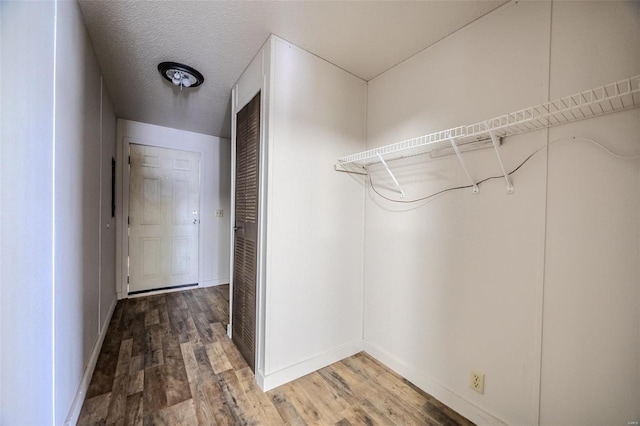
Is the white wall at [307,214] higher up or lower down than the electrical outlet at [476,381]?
higher up

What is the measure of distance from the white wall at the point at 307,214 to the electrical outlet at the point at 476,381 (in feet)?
2.81

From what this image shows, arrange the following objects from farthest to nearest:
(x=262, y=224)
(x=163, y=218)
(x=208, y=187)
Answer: (x=208, y=187), (x=163, y=218), (x=262, y=224)

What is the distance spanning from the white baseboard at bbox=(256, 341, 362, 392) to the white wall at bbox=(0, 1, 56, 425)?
3.27 feet

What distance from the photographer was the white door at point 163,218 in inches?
131

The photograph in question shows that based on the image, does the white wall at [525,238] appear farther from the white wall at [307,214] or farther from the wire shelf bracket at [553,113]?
Answer: the white wall at [307,214]

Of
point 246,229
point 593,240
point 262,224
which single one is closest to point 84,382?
point 246,229

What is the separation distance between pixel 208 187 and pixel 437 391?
12.1 feet

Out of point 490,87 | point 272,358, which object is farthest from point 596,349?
point 272,358

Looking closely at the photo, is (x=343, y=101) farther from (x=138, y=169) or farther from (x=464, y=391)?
(x=138, y=169)

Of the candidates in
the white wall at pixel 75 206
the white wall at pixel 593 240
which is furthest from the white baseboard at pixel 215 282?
the white wall at pixel 593 240

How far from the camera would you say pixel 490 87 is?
1.35m

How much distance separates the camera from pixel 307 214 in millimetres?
1790

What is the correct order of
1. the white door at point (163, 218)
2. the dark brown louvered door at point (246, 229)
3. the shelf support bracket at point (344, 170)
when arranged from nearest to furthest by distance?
the dark brown louvered door at point (246, 229), the shelf support bracket at point (344, 170), the white door at point (163, 218)

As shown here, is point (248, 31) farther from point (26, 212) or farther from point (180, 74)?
point (26, 212)
